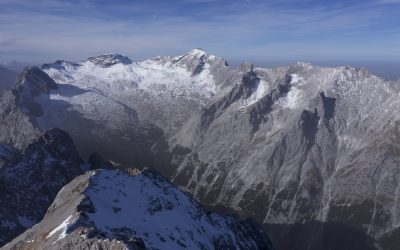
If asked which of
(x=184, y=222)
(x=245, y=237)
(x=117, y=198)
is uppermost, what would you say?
(x=117, y=198)

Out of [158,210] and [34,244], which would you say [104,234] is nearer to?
[34,244]

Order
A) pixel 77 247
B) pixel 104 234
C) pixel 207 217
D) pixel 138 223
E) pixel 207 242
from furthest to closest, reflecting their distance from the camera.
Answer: pixel 207 217
pixel 207 242
pixel 138 223
pixel 104 234
pixel 77 247

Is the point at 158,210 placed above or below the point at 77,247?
below

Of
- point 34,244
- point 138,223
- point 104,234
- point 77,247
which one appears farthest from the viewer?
point 138,223

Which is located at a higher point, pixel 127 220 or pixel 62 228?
pixel 62 228

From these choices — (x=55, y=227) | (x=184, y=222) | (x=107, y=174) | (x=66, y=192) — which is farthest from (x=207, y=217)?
(x=55, y=227)

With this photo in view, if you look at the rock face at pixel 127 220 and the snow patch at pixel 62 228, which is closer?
the rock face at pixel 127 220

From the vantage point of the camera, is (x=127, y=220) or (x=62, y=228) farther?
(x=127, y=220)

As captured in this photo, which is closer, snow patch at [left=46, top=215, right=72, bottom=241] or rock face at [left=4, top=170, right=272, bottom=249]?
rock face at [left=4, top=170, right=272, bottom=249]
